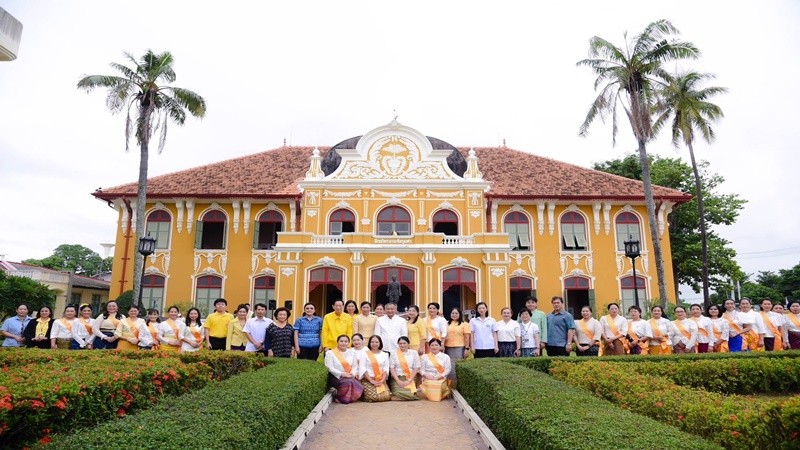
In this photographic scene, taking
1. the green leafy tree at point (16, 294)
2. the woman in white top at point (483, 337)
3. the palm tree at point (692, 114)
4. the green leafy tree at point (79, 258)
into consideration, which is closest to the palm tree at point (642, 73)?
the palm tree at point (692, 114)

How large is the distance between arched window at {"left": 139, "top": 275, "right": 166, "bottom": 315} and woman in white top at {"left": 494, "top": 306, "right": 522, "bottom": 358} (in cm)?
→ 1595

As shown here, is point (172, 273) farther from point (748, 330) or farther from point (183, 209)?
point (748, 330)

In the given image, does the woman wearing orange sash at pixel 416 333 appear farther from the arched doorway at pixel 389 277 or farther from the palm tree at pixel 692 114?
the palm tree at pixel 692 114

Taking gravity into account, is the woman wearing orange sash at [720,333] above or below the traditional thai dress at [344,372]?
above

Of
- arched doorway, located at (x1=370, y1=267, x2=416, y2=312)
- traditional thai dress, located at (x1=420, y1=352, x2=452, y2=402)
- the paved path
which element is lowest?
the paved path

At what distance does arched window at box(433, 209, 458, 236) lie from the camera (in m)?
20.8

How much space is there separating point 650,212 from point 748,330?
836 centimetres

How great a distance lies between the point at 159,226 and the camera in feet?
70.9

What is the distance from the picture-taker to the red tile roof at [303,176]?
2138cm

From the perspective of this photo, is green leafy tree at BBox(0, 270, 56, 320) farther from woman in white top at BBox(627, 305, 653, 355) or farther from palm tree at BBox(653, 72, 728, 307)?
palm tree at BBox(653, 72, 728, 307)

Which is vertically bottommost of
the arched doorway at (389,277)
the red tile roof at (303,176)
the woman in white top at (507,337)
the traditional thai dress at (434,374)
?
the traditional thai dress at (434,374)

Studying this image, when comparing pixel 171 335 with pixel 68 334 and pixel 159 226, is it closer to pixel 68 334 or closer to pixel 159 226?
pixel 68 334

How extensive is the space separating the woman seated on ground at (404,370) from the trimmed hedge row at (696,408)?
2453 mm

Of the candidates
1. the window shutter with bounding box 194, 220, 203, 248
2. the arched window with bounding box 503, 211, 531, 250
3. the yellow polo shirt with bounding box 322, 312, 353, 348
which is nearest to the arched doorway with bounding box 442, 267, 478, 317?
the arched window with bounding box 503, 211, 531, 250
